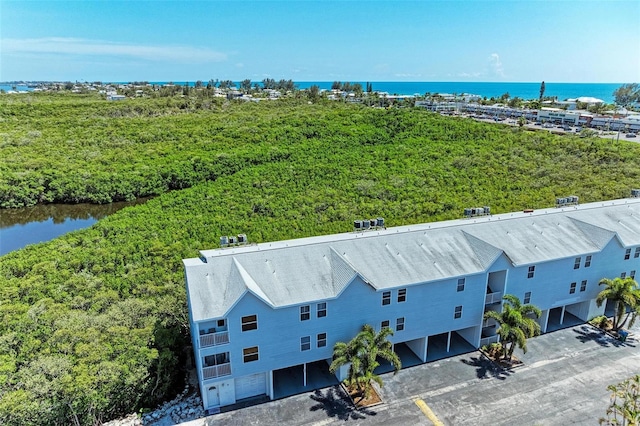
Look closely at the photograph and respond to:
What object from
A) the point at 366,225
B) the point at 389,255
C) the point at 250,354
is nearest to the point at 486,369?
the point at 389,255

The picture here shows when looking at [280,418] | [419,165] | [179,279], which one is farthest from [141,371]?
[419,165]

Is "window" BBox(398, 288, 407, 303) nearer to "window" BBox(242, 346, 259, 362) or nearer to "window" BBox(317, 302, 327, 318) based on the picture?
"window" BBox(317, 302, 327, 318)

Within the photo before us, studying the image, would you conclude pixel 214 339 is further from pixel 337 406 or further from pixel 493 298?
pixel 493 298

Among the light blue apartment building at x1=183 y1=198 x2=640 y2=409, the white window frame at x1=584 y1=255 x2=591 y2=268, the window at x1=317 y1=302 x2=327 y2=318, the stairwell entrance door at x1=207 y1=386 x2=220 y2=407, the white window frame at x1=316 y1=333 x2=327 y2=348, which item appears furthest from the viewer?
the white window frame at x1=584 y1=255 x2=591 y2=268

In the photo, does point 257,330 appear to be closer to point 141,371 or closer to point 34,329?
point 141,371

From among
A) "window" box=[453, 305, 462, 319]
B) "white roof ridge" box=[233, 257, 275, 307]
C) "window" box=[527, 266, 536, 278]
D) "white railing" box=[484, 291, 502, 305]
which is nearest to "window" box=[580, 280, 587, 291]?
"window" box=[527, 266, 536, 278]

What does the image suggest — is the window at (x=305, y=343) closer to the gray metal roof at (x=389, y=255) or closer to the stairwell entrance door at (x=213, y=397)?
the gray metal roof at (x=389, y=255)
